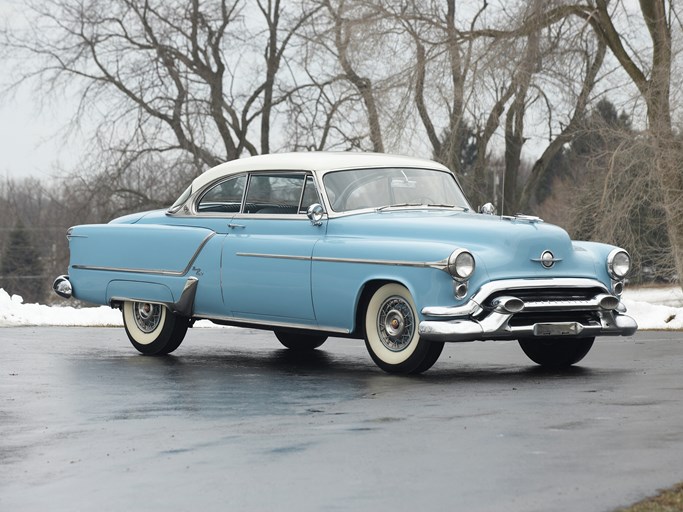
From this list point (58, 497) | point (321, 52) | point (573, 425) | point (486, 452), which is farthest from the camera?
point (321, 52)

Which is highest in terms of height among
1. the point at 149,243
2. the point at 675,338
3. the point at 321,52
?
the point at 321,52

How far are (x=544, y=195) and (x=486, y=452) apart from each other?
81.7 m

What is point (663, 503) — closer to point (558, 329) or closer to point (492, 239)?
point (558, 329)

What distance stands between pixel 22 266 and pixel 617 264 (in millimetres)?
74559

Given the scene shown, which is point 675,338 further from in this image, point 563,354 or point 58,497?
point 58,497

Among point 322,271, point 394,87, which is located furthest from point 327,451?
point 394,87

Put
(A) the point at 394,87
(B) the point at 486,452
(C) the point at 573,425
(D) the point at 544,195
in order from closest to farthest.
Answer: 1. (B) the point at 486,452
2. (C) the point at 573,425
3. (A) the point at 394,87
4. (D) the point at 544,195

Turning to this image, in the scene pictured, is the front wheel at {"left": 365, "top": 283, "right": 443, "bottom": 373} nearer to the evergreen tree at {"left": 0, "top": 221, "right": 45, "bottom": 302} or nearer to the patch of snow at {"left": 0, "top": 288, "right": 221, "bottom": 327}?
the patch of snow at {"left": 0, "top": 288, "right": 221, "bottom": 327}

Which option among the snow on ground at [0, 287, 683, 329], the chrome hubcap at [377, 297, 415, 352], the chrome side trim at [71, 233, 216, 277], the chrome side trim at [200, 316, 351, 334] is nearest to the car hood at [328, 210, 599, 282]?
the chrome hubcap at [377, 297, 415, 352]

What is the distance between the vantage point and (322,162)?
12195 mm

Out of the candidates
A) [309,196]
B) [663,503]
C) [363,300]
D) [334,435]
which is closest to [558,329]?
[363,300]

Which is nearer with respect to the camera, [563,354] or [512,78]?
[563,354]

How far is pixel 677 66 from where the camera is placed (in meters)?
24.7

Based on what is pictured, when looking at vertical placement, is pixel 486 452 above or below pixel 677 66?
below
